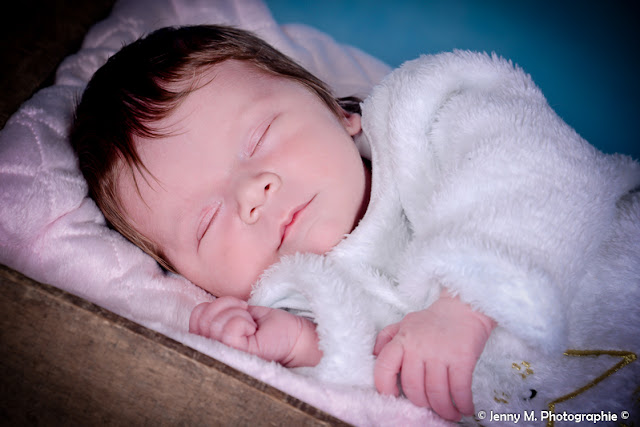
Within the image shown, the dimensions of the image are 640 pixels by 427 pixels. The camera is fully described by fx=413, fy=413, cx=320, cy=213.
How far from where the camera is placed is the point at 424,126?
2.89 ft

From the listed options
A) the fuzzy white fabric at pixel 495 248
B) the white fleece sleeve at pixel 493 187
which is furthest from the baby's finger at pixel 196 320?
the white fleece sleeve at pixel 493 187

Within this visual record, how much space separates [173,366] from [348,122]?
2.30 ft

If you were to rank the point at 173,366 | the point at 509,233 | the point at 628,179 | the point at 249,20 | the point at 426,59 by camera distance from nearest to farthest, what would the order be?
the point at 173,366 → the point at 509,233 → the point at 628,179 → the point at 426,59 → the point at 249,20

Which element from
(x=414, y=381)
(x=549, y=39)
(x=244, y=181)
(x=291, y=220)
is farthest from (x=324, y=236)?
(x=549, y=39)

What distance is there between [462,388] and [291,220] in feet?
1.32

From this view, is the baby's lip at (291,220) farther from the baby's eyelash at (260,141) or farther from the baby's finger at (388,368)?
the baby's finger at (388,368)

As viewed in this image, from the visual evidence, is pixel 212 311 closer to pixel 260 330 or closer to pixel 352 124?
pixel 260 330

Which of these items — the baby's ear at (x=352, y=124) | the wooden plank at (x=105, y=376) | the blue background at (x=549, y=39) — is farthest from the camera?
the blue background at (x=549, y=39)

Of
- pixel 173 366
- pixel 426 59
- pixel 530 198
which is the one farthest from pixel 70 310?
pixel 426 59

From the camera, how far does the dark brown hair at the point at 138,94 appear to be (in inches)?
33.0

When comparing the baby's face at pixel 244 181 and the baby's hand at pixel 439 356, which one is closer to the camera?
the baby's hand at pixel 439 356

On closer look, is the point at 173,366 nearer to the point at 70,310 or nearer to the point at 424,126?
the point at 70,310

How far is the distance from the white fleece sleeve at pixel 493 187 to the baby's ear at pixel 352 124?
0.05 m

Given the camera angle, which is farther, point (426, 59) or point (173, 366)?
point (426, 59)
